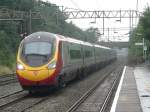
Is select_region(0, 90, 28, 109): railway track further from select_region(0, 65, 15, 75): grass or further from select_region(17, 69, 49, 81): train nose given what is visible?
select_region(0, 65, 15, 75): grass

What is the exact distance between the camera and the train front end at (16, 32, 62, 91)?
21438 millimetres

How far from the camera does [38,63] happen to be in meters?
21.6

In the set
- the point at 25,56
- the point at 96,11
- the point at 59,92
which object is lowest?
the point at 59,92

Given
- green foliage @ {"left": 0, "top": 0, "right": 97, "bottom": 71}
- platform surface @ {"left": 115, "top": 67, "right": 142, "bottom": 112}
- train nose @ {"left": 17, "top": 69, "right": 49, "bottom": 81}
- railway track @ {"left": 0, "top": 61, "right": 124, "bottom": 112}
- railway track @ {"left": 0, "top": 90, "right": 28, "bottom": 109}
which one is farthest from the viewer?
green foliage @ {"left": 0, "top": 0, "right": 97, "bottom": 71}

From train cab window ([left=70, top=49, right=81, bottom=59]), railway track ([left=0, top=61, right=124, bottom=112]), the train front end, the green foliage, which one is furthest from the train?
the green foliage

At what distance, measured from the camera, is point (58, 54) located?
22516 mm

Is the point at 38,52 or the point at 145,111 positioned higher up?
the point at 38,52

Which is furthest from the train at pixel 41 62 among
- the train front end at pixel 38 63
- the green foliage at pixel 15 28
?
the green foliage at pixel 15 28

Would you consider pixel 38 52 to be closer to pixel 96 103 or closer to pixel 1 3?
pixel 96 103

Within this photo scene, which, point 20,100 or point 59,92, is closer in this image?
point 20,100

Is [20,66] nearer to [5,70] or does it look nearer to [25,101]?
[25,101]

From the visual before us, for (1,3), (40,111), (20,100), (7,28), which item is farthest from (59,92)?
(1,3)

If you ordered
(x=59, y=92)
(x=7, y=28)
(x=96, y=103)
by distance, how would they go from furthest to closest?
(x=7, y=28)
(x=59, y=92)
(x=96, y=103)

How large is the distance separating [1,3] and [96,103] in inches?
1903
